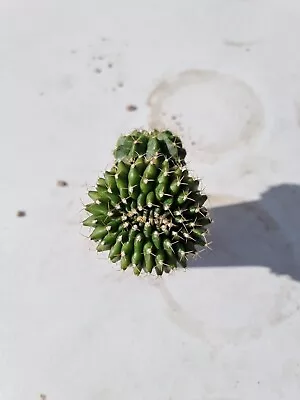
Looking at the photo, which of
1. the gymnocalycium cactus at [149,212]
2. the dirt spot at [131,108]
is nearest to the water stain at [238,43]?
the dirt spot at [131,108]

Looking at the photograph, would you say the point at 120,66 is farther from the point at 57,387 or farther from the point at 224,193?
the point at 57,387

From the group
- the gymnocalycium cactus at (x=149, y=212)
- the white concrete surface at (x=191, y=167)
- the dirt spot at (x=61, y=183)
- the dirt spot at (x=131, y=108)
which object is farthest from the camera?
the dirt spot at (x=131, y=108)

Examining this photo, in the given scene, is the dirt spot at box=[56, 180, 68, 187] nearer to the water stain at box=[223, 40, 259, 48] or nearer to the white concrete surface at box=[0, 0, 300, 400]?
the white concrete surface at box=[0, 0, 300, 400]

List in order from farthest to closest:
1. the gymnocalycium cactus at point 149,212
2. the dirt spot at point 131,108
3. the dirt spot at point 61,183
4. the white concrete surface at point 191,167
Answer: the dirt spot at point 131,108 < the dirt spot at point 61,183 < the white concrete surface at point 191,167 < the gymnocalycium cactus at point 149,212

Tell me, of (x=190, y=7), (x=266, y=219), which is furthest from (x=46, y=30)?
(x=266, y=219)

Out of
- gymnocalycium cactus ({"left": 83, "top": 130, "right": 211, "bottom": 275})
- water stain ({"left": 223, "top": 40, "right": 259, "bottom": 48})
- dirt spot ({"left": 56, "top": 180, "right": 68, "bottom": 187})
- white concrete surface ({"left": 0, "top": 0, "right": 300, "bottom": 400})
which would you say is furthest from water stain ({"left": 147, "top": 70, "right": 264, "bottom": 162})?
gymnocalycium cactus ({"left": 83, "top": 130, "right": 211, "bottom": 275})

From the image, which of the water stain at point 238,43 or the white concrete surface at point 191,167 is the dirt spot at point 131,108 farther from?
the water stain at point 238,43

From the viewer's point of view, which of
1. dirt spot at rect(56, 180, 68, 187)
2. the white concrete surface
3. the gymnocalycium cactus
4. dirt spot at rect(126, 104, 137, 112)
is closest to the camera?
the gymnocalycium cactus
